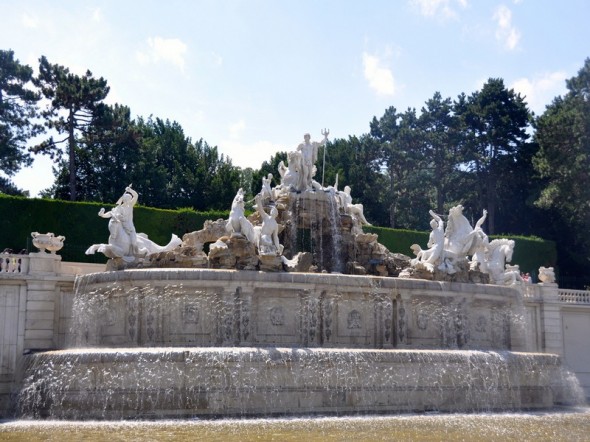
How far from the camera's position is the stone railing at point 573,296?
3117cm

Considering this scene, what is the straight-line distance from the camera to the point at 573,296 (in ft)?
104

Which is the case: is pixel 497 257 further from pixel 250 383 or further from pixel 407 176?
pixel 407 176

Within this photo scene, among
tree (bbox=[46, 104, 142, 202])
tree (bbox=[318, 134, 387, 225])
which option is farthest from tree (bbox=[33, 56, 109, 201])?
tree (bbox=[318, 134, 387, 225])

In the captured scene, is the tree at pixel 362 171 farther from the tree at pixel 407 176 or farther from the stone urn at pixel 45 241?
the stone urn at pixel 45 241

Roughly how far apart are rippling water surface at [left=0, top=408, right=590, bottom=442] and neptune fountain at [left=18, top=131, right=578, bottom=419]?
2.79 feet

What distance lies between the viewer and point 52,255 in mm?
24609

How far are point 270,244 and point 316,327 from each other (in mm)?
2673

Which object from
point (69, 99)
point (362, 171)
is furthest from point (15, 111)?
point (362, 171)

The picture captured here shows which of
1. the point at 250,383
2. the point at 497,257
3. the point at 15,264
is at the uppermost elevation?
the point at 497,257

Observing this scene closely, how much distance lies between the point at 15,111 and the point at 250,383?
3219 cm

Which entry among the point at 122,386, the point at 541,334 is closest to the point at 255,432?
the point at 122,386

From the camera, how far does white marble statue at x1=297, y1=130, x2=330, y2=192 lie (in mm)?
28734

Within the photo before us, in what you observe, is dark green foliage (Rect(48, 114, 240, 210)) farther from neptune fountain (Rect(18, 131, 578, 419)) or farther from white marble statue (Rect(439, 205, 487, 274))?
white marble statue (Rect(439, 205, 487, 274))

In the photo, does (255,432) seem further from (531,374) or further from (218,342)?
(531,374)
